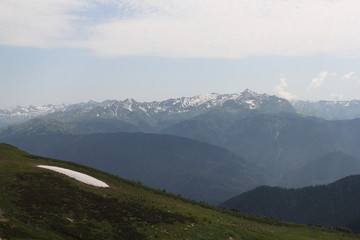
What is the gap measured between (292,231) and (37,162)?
60.5 meters

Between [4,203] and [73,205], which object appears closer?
[4,203]

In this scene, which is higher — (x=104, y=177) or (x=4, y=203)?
(x=104, y=177)

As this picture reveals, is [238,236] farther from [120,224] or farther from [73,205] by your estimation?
[73,205]

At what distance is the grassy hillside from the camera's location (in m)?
42.8

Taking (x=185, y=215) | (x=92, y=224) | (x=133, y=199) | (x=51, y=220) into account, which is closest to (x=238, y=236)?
(x=185, y=215)

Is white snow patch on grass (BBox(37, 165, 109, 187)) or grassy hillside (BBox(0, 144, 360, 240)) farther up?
white snow patch on grass (BBox(37, 165, 109, 187))

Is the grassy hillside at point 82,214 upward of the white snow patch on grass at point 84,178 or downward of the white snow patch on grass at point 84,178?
downward

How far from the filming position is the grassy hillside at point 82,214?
140 feet

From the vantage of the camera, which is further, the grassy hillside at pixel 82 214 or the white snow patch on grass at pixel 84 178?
the white snow patch on grass at pixel 84 178

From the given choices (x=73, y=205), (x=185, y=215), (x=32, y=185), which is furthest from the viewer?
(x=185, y=215)

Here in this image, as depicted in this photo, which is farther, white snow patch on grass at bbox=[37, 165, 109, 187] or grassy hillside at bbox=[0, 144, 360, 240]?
white snow patch on grass at bbox=[37, 165, 109, 187]

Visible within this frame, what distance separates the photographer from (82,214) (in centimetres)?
4953

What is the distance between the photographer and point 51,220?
44.7 meters

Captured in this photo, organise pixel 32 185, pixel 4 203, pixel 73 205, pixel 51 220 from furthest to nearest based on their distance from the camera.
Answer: pixel 32 185 → pixel 73 205 → pixel 4 203 → pixel 51 220
